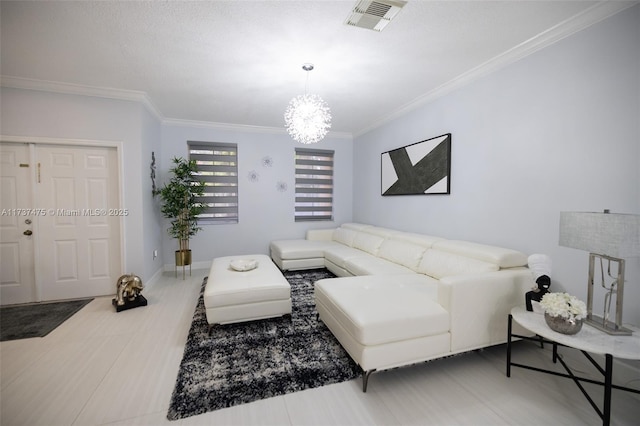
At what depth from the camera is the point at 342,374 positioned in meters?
1.93

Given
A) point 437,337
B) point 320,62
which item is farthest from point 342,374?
point 320,62

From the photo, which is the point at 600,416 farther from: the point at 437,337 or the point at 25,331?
the point at 25,331

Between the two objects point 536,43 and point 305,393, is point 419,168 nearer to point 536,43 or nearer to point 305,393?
point 536,43

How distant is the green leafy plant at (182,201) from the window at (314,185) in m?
1.93

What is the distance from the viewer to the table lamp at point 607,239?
1434 millimetres

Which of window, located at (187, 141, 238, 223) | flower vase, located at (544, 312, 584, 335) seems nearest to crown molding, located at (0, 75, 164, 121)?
window, located at (187, 141, 238, 223)

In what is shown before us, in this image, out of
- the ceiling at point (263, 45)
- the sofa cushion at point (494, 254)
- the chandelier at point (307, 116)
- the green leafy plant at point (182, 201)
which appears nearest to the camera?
the ceiling at point (263, 45)

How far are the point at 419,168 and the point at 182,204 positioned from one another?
3691mm

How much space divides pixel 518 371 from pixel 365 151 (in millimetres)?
4147

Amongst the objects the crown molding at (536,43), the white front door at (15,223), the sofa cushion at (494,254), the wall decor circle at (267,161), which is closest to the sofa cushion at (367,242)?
the sofa cushion at (494,254)

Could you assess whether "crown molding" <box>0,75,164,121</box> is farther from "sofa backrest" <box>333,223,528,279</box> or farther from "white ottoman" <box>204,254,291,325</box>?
"sofa backrest" <box>333,223,528,279</box>

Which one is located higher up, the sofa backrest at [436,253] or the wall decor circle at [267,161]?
the wall decor circle at [267,161]

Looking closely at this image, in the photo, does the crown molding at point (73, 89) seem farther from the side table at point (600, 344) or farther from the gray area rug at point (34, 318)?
the side table at point (600, 344)

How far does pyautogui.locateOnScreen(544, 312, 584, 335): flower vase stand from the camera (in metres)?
1.57
